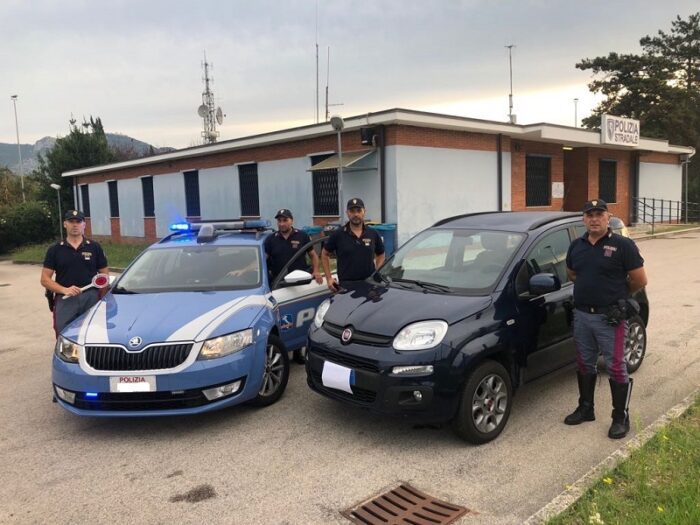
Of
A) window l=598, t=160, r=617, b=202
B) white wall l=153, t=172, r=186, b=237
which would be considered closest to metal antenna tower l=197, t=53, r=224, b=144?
white wall l=153, t=172, r=186, b=237

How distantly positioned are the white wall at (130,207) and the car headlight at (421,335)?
81.5 feet

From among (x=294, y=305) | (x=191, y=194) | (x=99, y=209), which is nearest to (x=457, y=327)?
(x=294, y=305)

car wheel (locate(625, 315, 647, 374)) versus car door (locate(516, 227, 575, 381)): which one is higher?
car door (locate(516, 227, 575, 381))

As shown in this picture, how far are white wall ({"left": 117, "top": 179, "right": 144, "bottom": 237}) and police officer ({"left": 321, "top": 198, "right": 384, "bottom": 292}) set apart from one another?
22.7 metres

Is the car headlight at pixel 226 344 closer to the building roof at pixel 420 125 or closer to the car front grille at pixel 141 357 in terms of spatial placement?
the car front grille at pixel 141 357

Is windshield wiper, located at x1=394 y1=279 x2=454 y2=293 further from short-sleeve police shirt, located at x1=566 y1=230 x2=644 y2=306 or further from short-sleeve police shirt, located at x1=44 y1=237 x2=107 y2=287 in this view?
short-sleeve police shirt, located at x1=44 y1=237 x2=107 y2=287

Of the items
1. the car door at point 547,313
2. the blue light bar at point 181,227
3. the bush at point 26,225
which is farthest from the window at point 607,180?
the bush at point 26,225

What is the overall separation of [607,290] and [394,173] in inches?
474

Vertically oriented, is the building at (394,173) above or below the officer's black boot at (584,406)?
above

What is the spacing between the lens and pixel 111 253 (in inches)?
906

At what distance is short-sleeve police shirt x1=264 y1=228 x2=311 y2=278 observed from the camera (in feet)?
20.1

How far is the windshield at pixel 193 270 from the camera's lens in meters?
5.31

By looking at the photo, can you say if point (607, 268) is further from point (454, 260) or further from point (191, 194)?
point (191, 194)

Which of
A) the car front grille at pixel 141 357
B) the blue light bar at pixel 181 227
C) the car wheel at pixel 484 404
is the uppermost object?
the blue light bar at pixel 181 227
